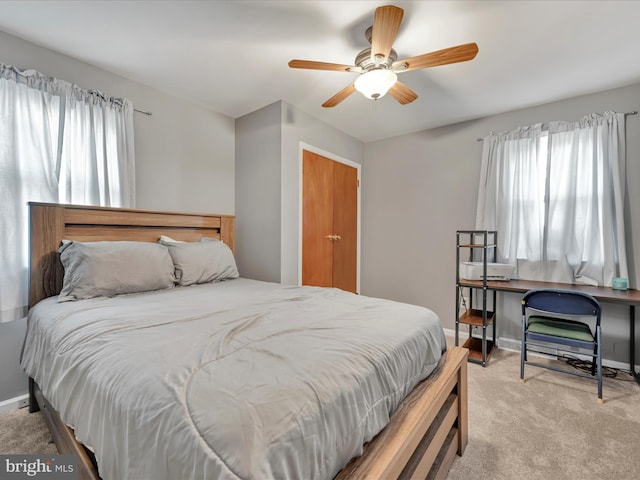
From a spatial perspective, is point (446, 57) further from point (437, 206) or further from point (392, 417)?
point (437, 206)

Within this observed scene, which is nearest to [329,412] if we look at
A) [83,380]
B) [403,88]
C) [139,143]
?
[83,380]

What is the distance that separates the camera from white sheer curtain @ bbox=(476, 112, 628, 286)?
2498mm

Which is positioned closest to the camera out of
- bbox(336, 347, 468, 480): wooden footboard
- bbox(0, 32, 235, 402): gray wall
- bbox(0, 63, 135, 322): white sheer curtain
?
bbox(336, 347, 468, 480): wooden footboard

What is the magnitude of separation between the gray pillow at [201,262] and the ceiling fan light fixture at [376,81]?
169cm

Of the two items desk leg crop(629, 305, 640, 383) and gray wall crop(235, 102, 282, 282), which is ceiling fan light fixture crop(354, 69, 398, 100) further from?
desk leg crop(629, 305, 640, 383)

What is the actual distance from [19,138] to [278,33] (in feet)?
6.10

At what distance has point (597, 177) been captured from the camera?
2557 millimetres

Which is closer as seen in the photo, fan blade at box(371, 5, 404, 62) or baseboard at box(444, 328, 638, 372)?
fan blade at box(371, 5, 404, 62)

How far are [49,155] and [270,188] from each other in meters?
1.68

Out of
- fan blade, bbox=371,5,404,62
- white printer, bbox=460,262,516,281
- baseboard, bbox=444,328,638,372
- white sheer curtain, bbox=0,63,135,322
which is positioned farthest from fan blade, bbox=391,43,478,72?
baseboard, bbox=444,328,638,372

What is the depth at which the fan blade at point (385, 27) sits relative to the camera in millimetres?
1435

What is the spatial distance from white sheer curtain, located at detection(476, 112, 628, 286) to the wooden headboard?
3.09m

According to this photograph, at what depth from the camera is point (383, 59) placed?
1.77 metres
